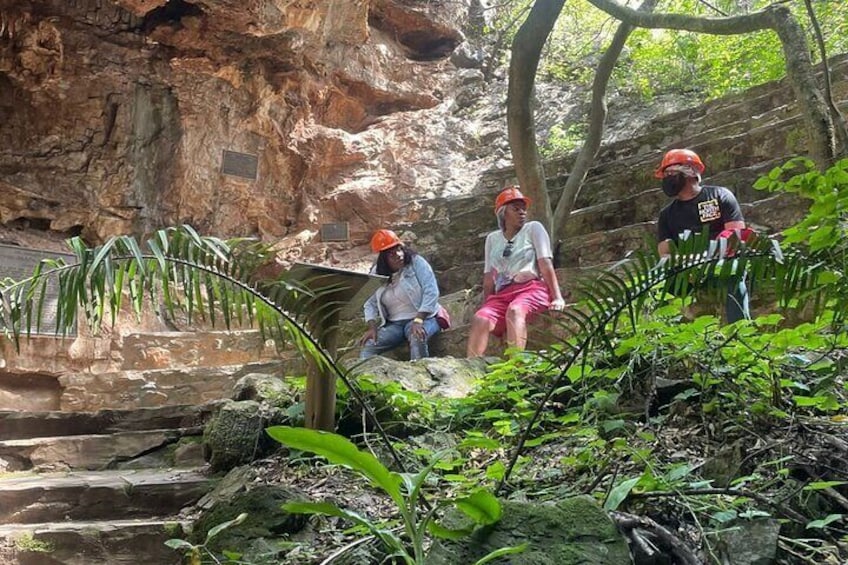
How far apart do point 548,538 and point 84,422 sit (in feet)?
10.9

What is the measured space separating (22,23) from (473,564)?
814 centimetres

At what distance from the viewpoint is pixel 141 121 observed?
845 centimetres

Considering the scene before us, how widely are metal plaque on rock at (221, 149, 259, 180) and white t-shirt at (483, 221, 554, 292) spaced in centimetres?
515

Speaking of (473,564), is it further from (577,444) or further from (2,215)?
(2,215)

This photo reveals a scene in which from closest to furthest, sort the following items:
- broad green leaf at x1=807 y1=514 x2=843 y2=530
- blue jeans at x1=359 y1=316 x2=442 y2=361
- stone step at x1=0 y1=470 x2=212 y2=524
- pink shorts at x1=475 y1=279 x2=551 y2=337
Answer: broad green leaf at x1=807 y1=514 x2=843 y2=530 < stone step at x1=0 y1=470 x2=212 y2=524 < pink shorts at x1=475 y1=279 x2=551 y2=337 < blue jeans at x1=359 y1=316 x2=442 y2=361

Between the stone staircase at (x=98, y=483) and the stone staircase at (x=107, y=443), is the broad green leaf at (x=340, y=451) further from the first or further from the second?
the stone staircase at (x=98, y=483)

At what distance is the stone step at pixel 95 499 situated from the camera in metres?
2.98

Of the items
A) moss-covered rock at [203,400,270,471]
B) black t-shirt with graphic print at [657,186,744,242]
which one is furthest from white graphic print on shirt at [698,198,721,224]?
moss-covered rock at [203,400,270,471]

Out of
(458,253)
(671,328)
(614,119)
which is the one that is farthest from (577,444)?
(614,119)

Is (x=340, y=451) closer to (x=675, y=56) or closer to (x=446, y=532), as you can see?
(x=446, y=532)

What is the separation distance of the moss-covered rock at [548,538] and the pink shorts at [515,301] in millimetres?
2354

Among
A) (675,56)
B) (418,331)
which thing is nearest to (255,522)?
(418,331)

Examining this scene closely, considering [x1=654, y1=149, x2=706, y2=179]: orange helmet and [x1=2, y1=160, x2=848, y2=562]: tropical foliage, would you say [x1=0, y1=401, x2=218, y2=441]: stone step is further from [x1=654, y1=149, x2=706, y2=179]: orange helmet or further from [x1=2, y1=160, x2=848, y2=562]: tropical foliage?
[x1=654, y1=149, x2=706, y2=179]: orange helmet

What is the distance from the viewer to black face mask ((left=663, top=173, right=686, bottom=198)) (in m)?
3.82
